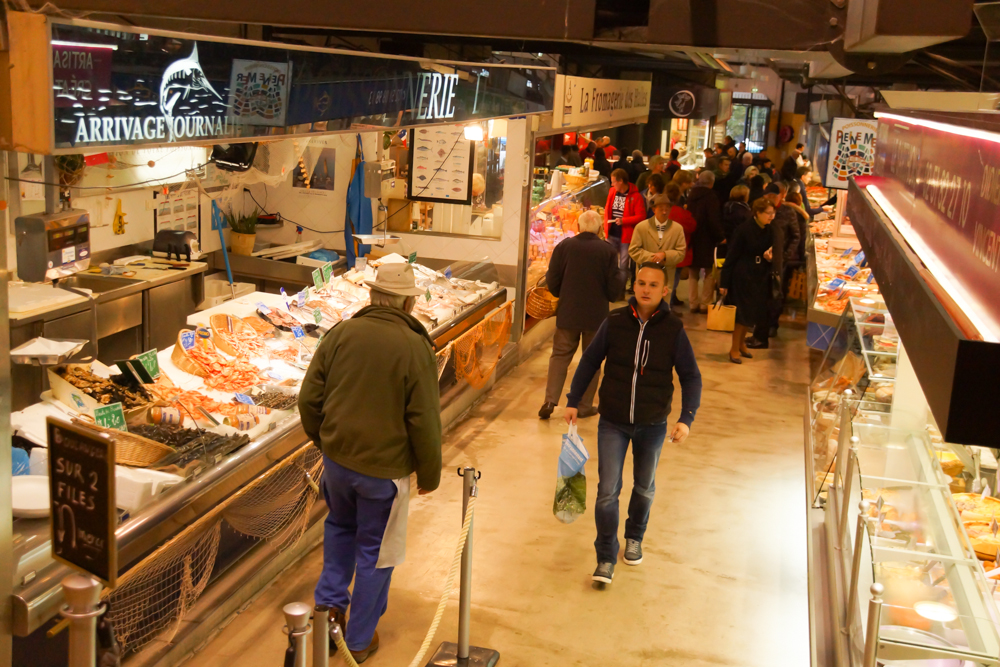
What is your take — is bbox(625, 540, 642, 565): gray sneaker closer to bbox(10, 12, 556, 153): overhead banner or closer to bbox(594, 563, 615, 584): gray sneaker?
bbox(594, 563, 615, 584): gray sneaker

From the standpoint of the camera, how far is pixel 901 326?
2000 mm

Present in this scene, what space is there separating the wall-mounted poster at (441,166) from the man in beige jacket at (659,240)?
1.96m

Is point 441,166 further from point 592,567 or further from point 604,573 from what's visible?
point 604,573

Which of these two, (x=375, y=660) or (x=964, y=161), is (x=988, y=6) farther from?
(x=375, y=660)

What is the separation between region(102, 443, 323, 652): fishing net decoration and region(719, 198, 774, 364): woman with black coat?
18.8 feet

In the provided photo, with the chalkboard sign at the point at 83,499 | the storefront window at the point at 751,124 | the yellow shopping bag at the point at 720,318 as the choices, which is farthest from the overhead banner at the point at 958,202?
the storefront window at the point at 751,124

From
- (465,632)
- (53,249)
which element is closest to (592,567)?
(465,632)

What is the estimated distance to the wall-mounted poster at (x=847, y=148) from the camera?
9594mm

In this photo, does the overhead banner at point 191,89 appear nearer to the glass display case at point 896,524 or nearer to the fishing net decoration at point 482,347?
the glass display case at point 896,524

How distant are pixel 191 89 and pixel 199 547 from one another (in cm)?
215

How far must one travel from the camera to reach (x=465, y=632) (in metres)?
4.27

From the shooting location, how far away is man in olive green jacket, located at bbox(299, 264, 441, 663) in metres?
4.12

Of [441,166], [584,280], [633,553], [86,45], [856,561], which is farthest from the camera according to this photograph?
[441,166]

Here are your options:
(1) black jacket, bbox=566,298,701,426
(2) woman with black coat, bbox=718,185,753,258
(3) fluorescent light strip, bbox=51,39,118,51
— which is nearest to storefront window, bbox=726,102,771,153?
(2) woman with black coat, bbox=718,185,753,258
